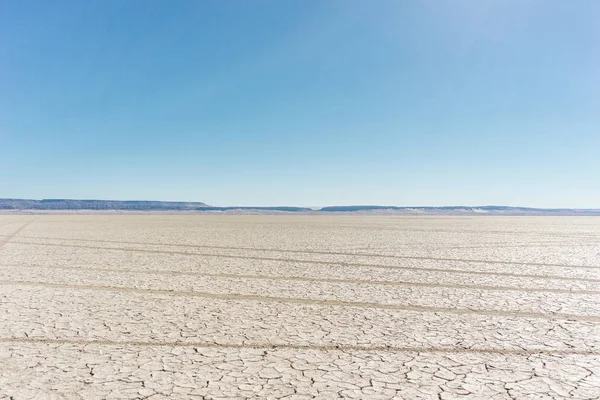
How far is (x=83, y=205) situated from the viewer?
142000mm

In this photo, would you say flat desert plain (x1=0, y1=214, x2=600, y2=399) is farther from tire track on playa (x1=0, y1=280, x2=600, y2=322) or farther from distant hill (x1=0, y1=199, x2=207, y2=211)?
distant hill (x1=0, y1=199, x2=207, y2=211)

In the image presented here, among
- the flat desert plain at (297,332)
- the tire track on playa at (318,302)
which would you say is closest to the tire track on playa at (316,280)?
the flat desert plain at (297,332)

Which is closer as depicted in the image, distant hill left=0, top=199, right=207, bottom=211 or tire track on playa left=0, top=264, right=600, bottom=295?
tire track on playa left=0, top=264, right=600, bottom=295

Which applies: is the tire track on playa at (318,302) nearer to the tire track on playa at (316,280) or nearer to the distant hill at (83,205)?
the tire track on playa at (316,280)

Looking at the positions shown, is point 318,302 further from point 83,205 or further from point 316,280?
point 83,205

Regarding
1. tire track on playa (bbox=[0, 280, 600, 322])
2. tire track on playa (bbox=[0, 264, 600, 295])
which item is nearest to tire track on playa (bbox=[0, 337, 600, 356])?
tire track on playa (bbox=[0, 280, 600, 322])

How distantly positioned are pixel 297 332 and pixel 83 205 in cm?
15318

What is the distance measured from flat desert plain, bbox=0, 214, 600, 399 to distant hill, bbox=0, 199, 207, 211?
13921 cm

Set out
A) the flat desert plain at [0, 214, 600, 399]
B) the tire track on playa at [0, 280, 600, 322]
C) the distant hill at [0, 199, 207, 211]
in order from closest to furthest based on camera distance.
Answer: the flat desert plain at [0, 214, 600, 399], the tire track on playa at [0, 280, 600, 322], the distant hill at [0, 199, 207, 211]

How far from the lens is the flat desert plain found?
3531mm

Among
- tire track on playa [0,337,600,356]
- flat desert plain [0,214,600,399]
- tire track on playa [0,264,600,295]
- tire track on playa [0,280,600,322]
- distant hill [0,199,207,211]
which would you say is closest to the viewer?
flat desert plain [0,214,600,399]

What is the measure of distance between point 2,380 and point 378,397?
295 centimetres

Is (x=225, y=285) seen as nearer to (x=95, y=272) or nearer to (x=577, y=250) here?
(x=95, y=272)

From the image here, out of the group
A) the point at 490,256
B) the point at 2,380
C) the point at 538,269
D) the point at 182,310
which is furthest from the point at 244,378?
the point at 490,256
